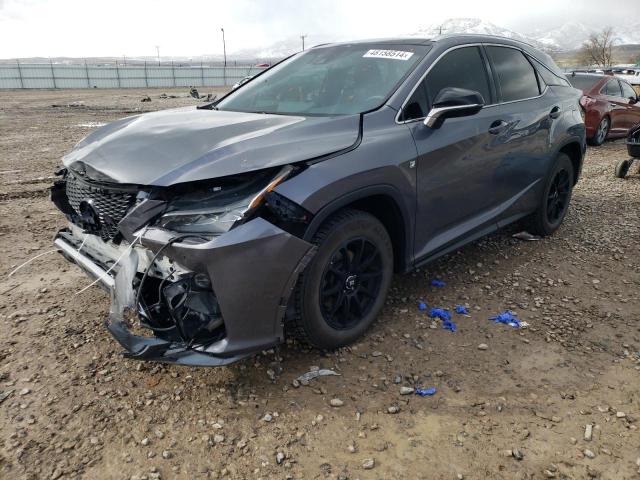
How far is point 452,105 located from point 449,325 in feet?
4.72

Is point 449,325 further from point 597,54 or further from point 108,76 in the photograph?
point 597,54

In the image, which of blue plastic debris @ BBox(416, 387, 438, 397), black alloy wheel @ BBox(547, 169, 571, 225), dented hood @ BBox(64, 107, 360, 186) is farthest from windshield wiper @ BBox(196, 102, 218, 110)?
black alloy wheel @ BBox(547, 169, 571, 225)

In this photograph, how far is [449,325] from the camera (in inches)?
135

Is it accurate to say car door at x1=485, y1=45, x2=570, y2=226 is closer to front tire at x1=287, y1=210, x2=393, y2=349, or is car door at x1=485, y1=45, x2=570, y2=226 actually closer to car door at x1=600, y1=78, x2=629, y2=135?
front tire at x1=287, y1=210, x2=393, y2=349

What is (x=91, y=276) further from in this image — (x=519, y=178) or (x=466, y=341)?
(x=519, y=178)

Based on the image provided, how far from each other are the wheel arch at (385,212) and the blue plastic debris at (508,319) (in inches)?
31.2

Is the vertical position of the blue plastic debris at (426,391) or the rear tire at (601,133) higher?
the rear tire at (601,133)

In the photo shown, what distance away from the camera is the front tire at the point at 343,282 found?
8.86 feet

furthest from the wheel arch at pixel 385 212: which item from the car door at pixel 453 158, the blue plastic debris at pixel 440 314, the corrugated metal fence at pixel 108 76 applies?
the corrugated metal fence at pixel 108 76

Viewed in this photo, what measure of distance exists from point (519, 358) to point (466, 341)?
331 millimetres

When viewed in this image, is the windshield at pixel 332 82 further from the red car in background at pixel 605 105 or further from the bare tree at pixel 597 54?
the bare tree at pixel 597 54

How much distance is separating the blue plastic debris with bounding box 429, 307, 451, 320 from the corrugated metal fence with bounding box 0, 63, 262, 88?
4438 centimetres

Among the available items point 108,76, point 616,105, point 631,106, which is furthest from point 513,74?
point 108,76

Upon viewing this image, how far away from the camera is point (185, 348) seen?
94.4 inches
